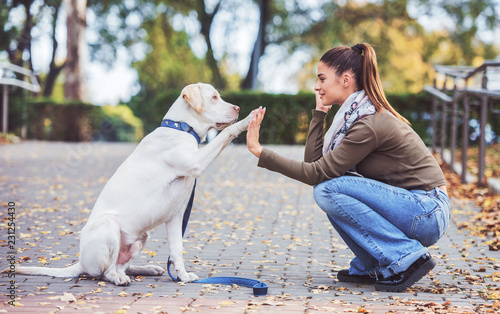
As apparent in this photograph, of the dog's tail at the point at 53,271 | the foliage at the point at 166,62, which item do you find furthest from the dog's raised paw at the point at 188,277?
the foliage at the point at 166,62

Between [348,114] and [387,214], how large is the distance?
740 mm

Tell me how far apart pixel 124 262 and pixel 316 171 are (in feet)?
5.09

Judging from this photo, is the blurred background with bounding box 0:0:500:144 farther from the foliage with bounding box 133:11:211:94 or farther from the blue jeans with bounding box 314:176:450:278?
the blue jeans with bounding box 314:176:450:278

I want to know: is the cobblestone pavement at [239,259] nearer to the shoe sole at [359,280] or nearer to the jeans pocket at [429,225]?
the shoe sole at [359,280]

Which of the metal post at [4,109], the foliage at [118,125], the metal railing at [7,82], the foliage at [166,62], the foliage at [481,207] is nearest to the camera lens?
the foliage at [481,207]

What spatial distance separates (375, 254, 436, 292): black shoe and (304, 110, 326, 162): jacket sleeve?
1.03m

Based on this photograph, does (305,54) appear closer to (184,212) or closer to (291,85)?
(291,85)

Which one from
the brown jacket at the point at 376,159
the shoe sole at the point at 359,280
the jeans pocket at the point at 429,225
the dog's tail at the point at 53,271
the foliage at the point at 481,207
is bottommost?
the foliage at the point at 481,207

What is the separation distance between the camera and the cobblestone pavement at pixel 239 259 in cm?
385

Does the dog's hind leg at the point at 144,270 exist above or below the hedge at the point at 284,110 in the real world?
below

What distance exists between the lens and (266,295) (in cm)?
411

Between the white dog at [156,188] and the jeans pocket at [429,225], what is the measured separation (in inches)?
53.7

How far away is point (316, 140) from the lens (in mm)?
4590

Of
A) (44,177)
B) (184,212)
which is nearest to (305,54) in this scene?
(44,177)
